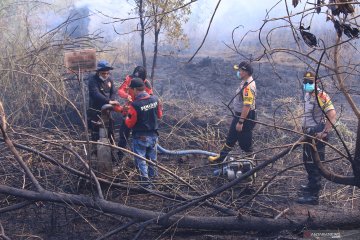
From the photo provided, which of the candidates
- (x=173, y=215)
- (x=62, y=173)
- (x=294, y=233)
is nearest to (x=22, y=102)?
(x=62, y=173)

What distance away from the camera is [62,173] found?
16.2 feet

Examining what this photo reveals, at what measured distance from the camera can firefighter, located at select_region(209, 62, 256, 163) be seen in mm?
5938

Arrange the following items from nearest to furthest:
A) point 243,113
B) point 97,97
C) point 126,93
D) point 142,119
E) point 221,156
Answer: point 142,119 → point 243,113 → point 221,156 → point 97,97 → point 126,93

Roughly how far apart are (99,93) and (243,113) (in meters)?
2.10

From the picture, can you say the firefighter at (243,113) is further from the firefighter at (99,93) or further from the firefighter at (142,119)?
the firefighter at (99,93)

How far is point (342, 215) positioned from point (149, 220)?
1.85 metres

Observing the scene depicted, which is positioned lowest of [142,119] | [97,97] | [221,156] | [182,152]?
[182,152]

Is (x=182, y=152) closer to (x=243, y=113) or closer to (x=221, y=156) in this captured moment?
(x=221, y=156)

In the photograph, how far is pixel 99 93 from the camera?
250 inches

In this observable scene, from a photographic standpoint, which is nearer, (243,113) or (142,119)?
(142,119)

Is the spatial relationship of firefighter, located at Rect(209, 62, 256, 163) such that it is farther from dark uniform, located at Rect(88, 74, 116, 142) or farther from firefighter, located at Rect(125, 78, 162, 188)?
dark uniform, located at Rect(88, 74, 116, 142)

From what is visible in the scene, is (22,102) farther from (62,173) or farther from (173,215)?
(173,215)

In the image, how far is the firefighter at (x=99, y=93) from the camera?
6328 millimetres

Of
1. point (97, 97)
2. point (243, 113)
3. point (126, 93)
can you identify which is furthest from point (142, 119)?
point (243, 113)
